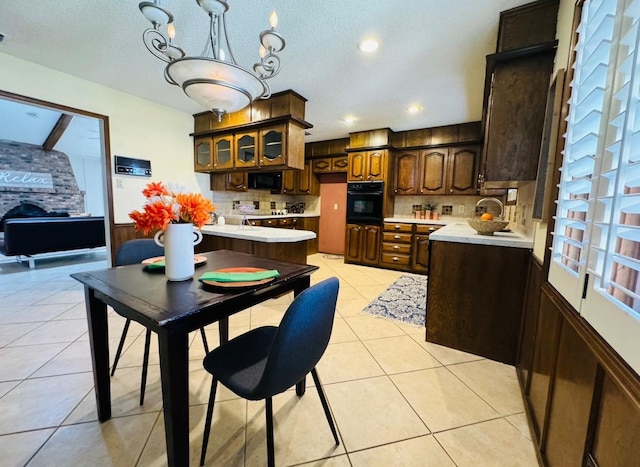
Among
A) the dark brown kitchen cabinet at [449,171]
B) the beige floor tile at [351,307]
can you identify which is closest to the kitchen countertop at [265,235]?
the beige floor tile at [351,307]

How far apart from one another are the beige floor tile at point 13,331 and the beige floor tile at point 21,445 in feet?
4.12

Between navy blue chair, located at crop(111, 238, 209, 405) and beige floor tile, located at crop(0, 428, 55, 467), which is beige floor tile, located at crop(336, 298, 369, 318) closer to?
navy blue chair, located at crop(111, 238, 209, 405)

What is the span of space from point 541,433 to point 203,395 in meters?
1.71

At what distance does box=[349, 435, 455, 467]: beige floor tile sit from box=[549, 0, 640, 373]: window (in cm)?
90

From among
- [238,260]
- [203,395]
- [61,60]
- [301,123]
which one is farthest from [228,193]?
[203,395]

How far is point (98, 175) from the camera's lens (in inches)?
314

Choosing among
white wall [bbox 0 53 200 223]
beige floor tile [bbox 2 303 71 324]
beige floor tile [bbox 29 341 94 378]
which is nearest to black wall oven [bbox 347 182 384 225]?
white wall [bbox 0 53 200 223]

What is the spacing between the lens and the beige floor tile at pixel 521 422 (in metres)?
1.32

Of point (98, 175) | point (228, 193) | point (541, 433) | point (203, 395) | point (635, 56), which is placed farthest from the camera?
point (98, 175)

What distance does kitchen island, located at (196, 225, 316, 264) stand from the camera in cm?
263

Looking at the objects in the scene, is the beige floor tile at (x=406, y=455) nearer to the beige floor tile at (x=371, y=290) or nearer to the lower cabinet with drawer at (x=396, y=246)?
the beige floor tile at (x=371, y=290)

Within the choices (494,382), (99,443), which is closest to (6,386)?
(99,443)

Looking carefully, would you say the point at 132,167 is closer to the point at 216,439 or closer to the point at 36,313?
the point at 36,313

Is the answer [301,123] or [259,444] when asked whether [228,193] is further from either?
[259,444]
